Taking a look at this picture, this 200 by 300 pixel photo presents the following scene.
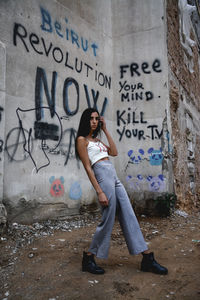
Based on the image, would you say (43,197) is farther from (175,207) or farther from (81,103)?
(175,207)

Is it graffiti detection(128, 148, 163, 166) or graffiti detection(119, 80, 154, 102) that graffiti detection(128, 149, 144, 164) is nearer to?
graffiti detection(128, 148, 163, 166)

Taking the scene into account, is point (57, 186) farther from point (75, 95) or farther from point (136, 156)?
point (136, 156)

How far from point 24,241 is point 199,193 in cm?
587

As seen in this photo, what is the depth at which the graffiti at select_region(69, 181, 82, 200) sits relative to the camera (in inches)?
176

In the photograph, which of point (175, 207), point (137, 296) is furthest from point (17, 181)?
point (175, 207)

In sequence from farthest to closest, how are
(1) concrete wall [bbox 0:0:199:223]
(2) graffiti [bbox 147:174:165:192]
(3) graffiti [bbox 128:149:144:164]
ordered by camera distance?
(3) graffiti [bbox 128:149:144:164] → (2) graffiti [bbox 147:174:165:192] → (1) concrete wall [bbox 0:0:199:223]

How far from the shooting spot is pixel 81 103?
4.81 meters

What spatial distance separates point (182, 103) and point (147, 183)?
8.02ft

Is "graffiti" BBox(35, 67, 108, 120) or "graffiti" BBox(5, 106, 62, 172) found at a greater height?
"graffiti" BBox(35, 67, 108, 120)

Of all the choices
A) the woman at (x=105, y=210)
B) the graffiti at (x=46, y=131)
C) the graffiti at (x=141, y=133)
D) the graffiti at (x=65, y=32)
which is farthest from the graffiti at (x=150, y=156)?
the woman at (x=105, y=210)

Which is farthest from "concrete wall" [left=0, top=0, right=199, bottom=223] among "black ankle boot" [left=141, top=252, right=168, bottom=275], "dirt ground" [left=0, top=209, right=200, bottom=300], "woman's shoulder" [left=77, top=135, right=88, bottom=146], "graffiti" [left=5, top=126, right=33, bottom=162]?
"black ankle boot" [left=141, top=252, right=168, bottom=275]

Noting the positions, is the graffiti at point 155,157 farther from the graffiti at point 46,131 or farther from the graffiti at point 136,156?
the graffiti at point 46,131

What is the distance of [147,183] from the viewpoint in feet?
16.7

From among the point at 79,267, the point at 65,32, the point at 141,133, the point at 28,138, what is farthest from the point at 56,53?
the point at 79,267
